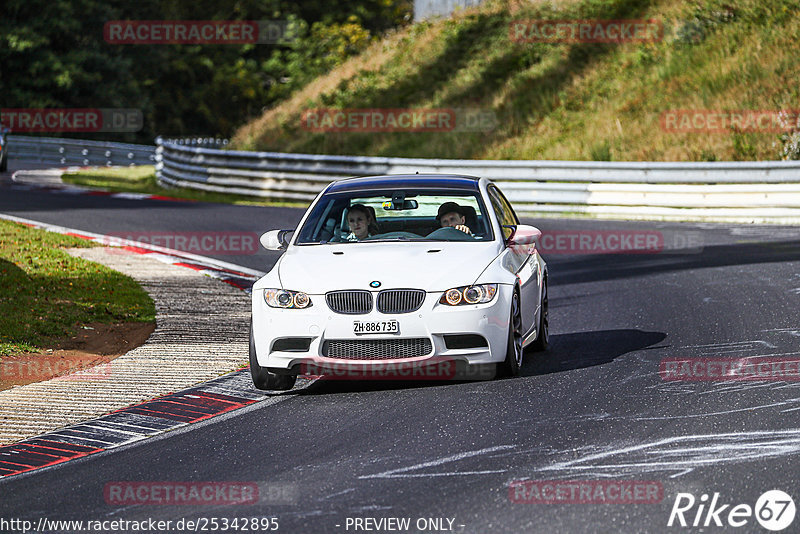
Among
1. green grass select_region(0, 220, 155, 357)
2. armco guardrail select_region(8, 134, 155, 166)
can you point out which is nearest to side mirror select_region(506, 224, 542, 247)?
green grass select_region(0, 220, 155, 357)

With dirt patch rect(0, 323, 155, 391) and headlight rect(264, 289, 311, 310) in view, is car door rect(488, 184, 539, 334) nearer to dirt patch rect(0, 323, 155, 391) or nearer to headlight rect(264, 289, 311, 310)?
headlight rect(264, 289, 311, 310)

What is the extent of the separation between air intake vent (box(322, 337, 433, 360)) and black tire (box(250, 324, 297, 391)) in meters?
0.66

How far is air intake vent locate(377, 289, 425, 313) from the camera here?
8.77 meters

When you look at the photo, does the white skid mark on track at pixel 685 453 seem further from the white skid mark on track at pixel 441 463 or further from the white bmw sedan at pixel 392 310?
the white bmw sedan at pixel 392 310

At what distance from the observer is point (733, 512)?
18.6 ft

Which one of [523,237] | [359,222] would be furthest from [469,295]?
[359,222]

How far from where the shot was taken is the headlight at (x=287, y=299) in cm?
891

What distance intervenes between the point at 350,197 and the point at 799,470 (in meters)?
4.91

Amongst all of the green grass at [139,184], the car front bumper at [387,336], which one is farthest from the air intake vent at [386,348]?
the green grass at [139,184]

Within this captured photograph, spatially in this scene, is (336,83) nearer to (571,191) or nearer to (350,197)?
(571,191)

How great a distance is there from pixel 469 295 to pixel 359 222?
5.11 ft

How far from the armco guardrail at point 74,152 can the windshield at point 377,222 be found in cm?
4074

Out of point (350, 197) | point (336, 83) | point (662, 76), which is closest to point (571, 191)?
point (662, 76)

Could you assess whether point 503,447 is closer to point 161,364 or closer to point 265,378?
point 265,378
